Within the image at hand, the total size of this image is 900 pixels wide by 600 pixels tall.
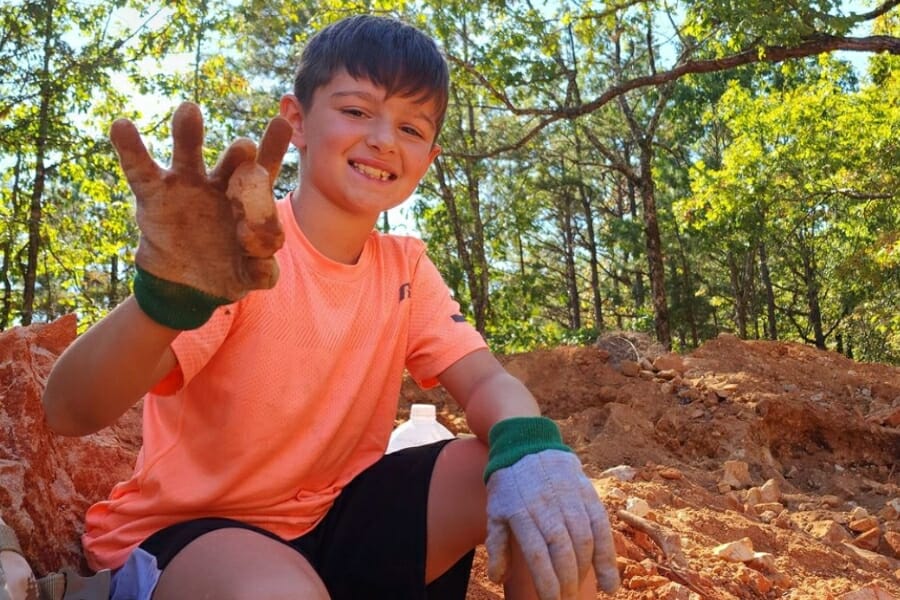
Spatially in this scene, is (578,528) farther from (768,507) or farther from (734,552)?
(768,507)

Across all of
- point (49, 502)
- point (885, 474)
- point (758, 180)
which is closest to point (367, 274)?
point (49, 502)

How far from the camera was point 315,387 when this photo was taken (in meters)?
1.36

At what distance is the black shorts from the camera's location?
1.35 metres

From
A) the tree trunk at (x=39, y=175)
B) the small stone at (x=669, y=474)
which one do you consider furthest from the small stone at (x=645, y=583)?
the tree trunk at (x=39, y=175)

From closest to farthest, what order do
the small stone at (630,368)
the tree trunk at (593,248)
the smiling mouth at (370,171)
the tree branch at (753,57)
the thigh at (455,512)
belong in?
1. the thigh at (455,512)
2. the smiling mouth at (370,171)
3. the small stone at (630,368)
4. the tree branch at (753,57)
5. the tree trunk at (593,248)

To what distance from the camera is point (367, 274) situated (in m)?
1.54

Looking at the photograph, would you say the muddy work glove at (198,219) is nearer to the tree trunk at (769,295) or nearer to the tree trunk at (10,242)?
the tree trunk at (10,242)

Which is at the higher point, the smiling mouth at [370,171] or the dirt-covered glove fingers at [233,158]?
the smiling mouth at [370,171]

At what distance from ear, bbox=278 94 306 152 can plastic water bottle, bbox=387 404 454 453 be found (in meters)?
1.39

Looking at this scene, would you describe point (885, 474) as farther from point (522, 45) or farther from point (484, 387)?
point (522, 45)

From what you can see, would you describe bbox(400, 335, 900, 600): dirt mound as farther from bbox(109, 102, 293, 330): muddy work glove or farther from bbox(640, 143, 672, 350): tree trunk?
bbox(640, 143, 672, 350): tree trunk

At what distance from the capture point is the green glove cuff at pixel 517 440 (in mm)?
1253

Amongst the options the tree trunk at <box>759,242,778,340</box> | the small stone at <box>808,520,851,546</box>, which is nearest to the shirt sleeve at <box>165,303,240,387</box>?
the small stone at <box>808,520,851,546</box>

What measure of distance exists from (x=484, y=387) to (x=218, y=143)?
12.0m
